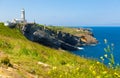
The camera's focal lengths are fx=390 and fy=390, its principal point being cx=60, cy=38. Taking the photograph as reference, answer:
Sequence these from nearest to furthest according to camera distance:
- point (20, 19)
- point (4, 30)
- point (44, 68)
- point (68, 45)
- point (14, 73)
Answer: point (14, 73) → point (44, 68) → point (4, 30) → point (20, 19) → point (68, 45)

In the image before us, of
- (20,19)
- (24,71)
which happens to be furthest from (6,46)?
(20,19)

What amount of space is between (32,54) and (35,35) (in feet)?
498

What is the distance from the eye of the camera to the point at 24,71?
12.0m

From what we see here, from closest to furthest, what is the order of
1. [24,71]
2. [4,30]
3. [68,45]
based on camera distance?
[24,71] < [4,30] < [68,45]

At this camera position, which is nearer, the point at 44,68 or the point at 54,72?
the point at 54,72

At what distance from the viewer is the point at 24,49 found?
17516mm

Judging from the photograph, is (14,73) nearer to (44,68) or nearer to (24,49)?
(44,68)

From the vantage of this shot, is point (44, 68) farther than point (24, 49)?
No

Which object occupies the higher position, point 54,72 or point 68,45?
point 54,72

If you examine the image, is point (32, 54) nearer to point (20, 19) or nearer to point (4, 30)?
point (4, 30)

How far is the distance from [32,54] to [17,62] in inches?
138

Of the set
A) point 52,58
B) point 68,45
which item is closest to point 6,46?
point 52,58

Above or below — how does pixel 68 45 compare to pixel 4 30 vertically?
below

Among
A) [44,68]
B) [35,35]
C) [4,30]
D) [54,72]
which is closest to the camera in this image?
[54,72]
